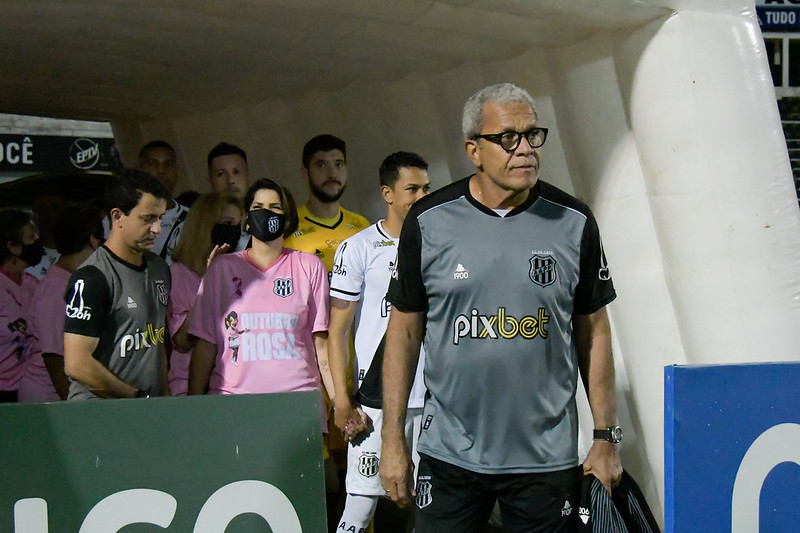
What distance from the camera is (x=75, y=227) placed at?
14.0 feet

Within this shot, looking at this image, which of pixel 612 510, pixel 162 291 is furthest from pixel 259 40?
pixel 612 510

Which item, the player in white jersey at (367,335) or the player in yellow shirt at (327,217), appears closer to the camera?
the player in white jersey at (367,335)

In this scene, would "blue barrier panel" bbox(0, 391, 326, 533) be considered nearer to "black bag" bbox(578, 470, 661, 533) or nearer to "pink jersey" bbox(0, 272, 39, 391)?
"black bag" bbox(578, 470, 661, 533)

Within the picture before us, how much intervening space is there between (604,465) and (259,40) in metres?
2.80

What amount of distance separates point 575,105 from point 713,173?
0.76 metres

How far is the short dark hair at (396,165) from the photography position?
402 cm

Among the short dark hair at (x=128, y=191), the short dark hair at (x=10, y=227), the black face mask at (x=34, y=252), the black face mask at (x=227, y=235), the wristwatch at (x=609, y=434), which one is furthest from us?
the black face mask at (x=34, y=252)

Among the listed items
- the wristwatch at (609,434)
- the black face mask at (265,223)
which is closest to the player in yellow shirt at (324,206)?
the black face mask at (265,223)

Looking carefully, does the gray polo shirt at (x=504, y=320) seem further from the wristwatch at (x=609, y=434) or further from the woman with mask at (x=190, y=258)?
the woman with mask at (x=190, y=258)

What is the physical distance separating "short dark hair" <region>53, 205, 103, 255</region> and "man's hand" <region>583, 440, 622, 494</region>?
2.52m

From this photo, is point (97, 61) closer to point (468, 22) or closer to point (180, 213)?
point (180, 213)

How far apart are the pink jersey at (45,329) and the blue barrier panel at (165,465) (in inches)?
55.8

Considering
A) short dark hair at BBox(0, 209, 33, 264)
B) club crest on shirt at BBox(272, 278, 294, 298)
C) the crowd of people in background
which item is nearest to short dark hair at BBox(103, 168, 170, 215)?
the crowd of people in background

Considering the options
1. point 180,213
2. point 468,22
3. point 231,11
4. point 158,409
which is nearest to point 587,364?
point 158,409
